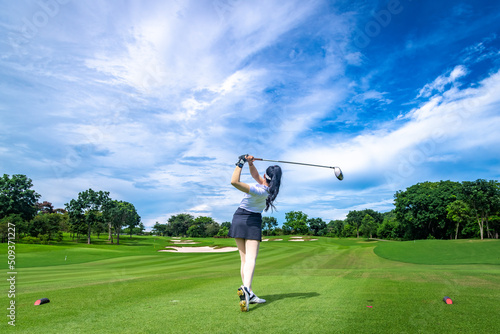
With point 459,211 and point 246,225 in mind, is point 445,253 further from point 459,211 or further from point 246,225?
point 246,225

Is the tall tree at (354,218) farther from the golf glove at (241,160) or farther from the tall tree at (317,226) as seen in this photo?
the golf glove at (241,160)

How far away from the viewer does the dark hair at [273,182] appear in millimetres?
5883

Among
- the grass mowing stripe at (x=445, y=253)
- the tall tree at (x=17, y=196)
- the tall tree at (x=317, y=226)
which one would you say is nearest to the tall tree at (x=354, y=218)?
the tall tree at (x=317, y=226)

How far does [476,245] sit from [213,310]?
37.0 meters

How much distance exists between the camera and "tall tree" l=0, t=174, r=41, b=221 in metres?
56.3

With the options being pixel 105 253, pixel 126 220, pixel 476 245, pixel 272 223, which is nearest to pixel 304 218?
pixel 272 223

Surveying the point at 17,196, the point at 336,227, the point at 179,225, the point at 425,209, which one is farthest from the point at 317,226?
the point at 17,196

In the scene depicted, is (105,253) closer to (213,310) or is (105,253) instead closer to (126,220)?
(213,310)

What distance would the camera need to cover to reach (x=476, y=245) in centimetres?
3141

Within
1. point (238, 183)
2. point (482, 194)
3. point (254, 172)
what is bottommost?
point (238, 183)

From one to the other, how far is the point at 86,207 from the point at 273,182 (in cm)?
6886

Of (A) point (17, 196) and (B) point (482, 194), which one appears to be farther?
(A) point (17, 196)

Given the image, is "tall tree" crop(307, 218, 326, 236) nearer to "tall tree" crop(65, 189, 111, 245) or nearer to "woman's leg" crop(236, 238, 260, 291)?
"tall tree" crop(65, 189, 111, 245)

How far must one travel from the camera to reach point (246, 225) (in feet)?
18.1
